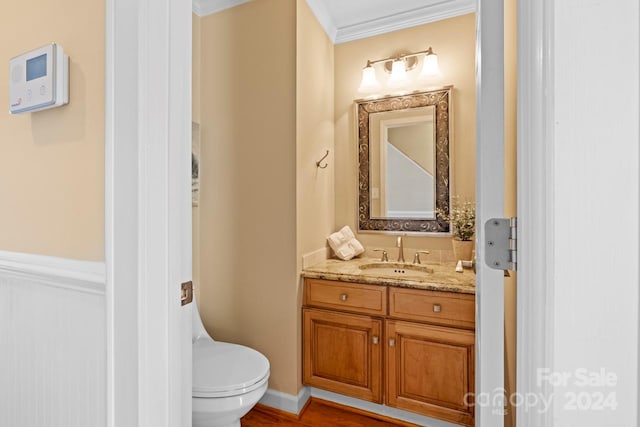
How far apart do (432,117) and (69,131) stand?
2056mm

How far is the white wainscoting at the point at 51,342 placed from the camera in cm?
82

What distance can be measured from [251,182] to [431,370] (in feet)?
4.85

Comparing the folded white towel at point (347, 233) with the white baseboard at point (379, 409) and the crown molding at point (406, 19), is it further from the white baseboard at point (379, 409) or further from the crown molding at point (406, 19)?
→ the crown molding at point (406, 19)

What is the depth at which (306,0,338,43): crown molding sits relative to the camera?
2.10 m

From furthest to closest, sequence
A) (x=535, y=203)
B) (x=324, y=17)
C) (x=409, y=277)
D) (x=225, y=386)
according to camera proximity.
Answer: (x=324, y=17) → (x=409, y=277) → (x=225, y=386) → (x=535, y=203)

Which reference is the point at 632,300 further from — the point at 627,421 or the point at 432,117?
the point at 432,117

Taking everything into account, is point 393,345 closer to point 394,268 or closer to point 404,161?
point 394,268

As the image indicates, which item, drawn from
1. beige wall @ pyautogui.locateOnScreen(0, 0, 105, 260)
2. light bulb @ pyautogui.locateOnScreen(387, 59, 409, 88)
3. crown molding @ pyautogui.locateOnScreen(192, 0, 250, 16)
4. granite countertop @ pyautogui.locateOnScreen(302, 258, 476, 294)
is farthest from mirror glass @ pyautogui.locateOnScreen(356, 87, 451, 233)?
beige wall @ pyautogui.locateOnScreen(0, 0, 105, 260)

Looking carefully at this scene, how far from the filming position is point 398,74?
7.48ft

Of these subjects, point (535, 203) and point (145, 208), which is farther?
point (145, 208)

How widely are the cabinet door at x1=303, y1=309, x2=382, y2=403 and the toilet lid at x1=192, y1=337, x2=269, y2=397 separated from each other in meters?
0.42

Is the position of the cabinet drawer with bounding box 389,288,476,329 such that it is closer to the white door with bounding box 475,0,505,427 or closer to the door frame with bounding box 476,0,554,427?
the white door with bounding box 475,0,505,427

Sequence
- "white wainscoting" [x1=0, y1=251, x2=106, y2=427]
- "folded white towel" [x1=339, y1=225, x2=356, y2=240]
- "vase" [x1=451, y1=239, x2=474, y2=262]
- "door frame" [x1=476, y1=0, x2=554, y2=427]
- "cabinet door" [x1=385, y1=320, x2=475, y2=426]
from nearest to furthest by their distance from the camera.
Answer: "door frame" [x1=476, y1=0, x2=554, y2=427], "white wainscoting" [x1=0, y1=251, x2=106, y2=427], "cabinet door" [x1=385, y1=320, x2=475, y2=426], "vase" [x1=451, y1=239, x2=474, y2=262], "folded white towel" [x1=339, y1=225, x2=356, y2=240]

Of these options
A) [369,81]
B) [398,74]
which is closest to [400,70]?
[398,74]
